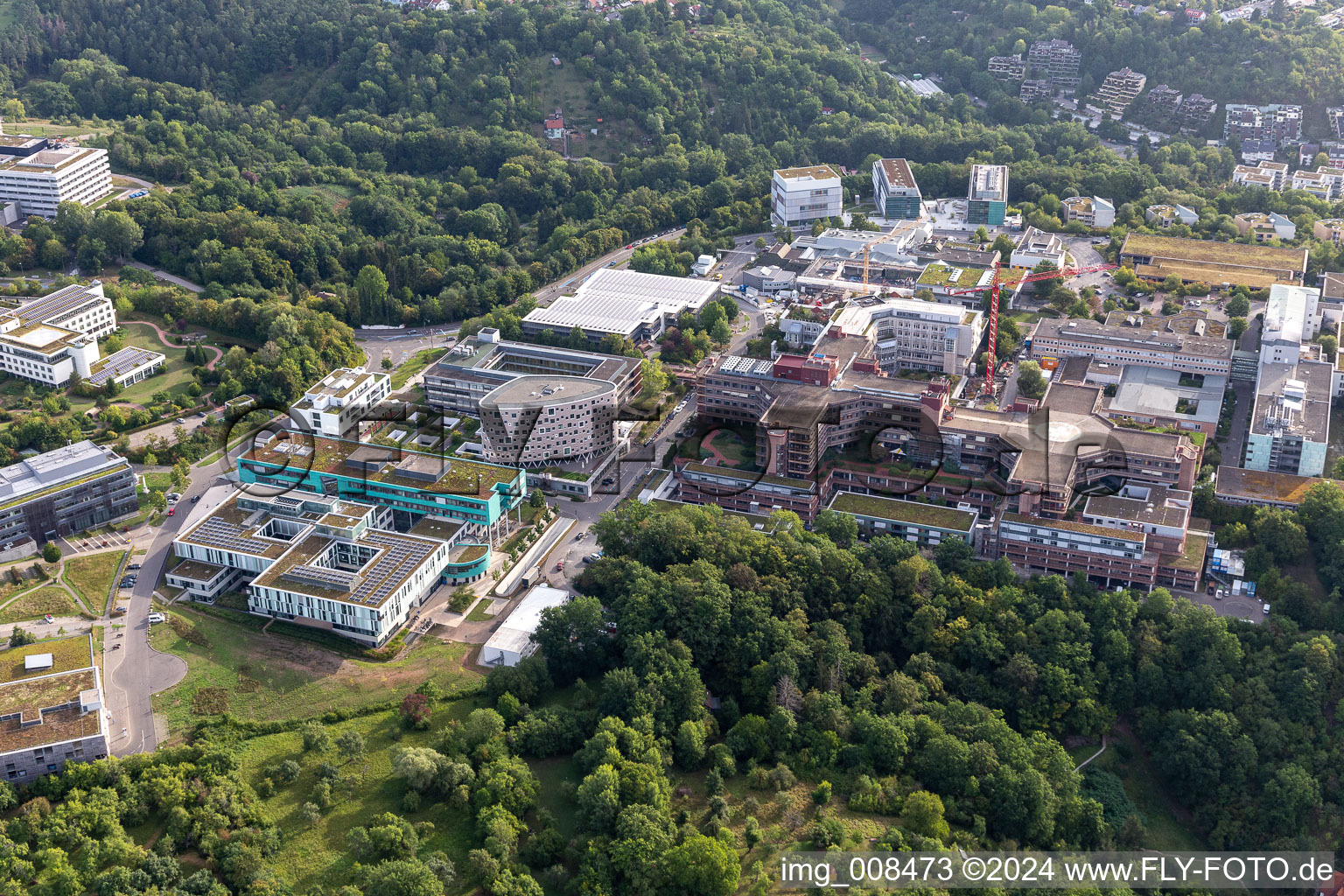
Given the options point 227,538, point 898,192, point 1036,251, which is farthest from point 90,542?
point 898,192

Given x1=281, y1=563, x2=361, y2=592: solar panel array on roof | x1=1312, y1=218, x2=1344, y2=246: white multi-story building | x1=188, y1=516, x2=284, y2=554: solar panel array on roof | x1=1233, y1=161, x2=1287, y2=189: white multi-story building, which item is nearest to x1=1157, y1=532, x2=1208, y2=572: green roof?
x1=281, y1=563, x2=361, y2=592: solar panel array on roof

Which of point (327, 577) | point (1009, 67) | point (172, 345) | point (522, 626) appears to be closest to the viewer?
point (522, 626)

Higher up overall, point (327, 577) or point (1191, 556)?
point (327, 577)

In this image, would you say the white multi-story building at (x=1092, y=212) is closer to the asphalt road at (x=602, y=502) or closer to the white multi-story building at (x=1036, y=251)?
the white multi-story building at (x=1036, y=251)

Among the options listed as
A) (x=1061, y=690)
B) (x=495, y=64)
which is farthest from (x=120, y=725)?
(x=495, y=64)

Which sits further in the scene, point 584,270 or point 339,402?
point 584,270

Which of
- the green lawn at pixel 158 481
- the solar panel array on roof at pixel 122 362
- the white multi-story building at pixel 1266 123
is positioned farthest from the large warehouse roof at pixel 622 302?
the white multi-story building at pixel 1266 123

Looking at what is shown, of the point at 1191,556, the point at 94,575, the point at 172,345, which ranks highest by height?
the point at 172,345

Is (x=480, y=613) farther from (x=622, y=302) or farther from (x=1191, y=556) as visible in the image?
(x=1191, y=556)
